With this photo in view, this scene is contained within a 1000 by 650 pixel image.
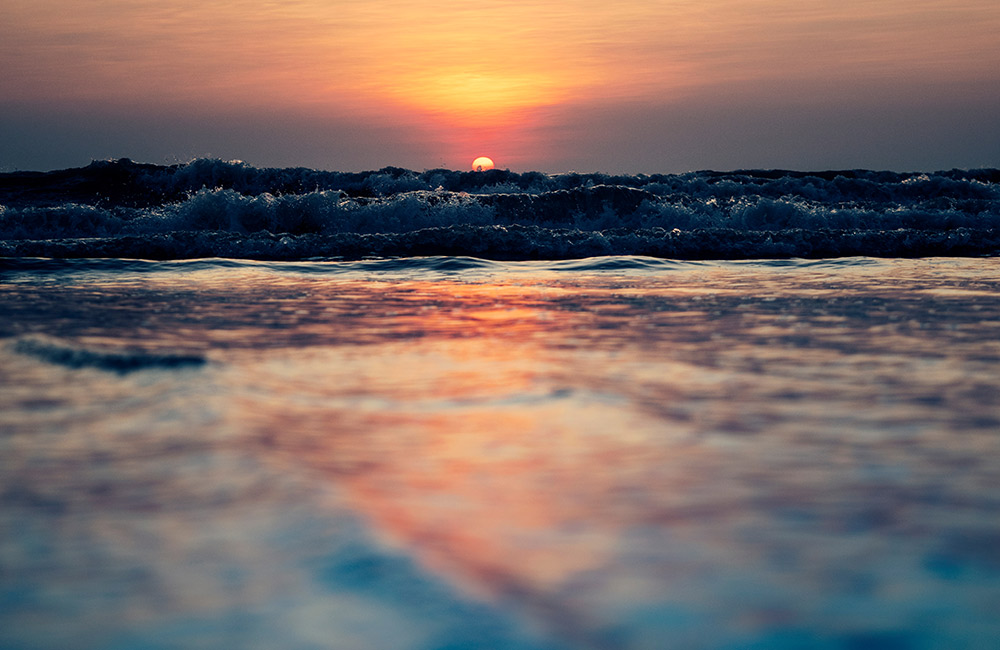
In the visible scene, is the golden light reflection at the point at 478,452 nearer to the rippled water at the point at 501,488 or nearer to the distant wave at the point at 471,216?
the rippled water at the point at 501,488

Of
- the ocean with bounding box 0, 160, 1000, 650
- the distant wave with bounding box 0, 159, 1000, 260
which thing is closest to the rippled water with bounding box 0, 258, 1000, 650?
the ocean with bounding box 0, 160, 1000, 650

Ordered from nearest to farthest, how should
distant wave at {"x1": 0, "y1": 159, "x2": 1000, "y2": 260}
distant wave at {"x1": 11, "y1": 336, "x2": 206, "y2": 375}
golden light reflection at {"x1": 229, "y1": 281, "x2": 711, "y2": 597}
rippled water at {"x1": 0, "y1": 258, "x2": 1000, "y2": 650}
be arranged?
1. rippled water at {"x1": 0, "y1": 258, "x2": 1000, "y2": 650}
2. golden light reflection at {"x1": 229, "y1": 281, "x2": 711, "y2": 597}
3. distant wave at {"x1": 11, "y1": 336, "x2": 206, "y2": 375}
4. distant wave at {"x1": 0, "y1": 159, "x2": 1000, "y2": 260}

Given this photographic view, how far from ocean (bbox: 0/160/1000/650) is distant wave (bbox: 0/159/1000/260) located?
4.76 metres

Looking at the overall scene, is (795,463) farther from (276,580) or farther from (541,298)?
(541,298)

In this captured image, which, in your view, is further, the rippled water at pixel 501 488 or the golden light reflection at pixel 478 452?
the golden light reflection at pixel 478 452

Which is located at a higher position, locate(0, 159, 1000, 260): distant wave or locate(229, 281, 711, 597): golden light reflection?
locate(0, 159, 1000, 260): distant wave

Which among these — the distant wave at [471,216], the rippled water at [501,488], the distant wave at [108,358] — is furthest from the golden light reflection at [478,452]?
the distant wave at [471,216]

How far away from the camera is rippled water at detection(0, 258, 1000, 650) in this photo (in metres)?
1.27

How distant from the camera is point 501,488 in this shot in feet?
5.81

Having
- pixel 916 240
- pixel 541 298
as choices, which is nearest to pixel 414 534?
pixel 541 298

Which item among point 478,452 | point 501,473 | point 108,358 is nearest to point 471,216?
point 108,358

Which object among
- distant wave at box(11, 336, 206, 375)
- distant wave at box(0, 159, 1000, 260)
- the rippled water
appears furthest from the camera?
distant wave at box(0, 159, 1000, 260)

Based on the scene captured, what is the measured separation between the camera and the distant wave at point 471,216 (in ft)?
32.1

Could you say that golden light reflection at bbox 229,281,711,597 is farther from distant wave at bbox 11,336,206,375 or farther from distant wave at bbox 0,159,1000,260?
distant wave at bbox 0,159,1000,260
